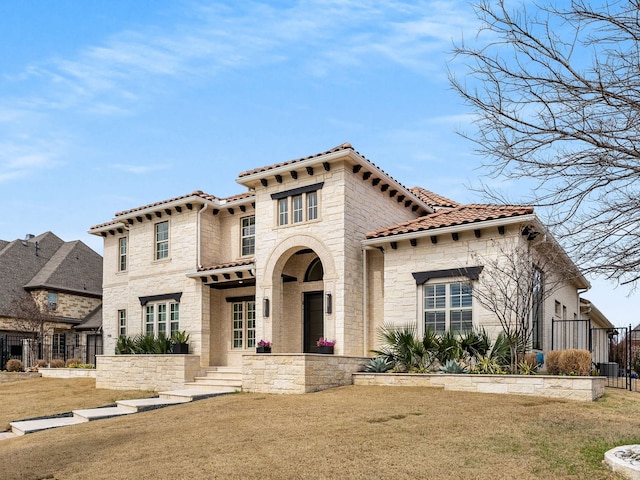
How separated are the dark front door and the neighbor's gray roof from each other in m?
20.6

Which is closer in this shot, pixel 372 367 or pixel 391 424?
pixel 391 424

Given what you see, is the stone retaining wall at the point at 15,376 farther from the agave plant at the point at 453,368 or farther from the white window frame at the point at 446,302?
the agave plant at the point at 453,368

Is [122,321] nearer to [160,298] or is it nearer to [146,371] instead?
[160,298]

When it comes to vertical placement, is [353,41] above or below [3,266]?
above

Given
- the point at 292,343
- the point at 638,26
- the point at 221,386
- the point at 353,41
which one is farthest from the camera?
the point at 292,343

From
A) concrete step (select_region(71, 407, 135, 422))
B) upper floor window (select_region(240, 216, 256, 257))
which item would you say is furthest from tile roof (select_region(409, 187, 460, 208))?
concrete step (select_region(71, 407, 135, 422))

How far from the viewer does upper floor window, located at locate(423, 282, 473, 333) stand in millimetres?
16438

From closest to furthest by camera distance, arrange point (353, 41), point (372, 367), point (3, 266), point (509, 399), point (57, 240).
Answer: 1. point (353, 41)
2. point (509, 399)
3. point (372, 367)
4. point (3, 266)
5. point (57, 240)

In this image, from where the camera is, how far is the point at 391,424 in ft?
33.8

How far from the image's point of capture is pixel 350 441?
29.9 feet

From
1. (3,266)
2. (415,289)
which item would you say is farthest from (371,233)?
(3,266)

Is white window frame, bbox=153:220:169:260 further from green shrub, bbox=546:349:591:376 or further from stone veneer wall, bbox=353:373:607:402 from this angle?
green shrub, bbox=546:349:591:376

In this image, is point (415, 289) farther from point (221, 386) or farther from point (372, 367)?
point (221, 386)

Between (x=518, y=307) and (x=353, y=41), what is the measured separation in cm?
835
